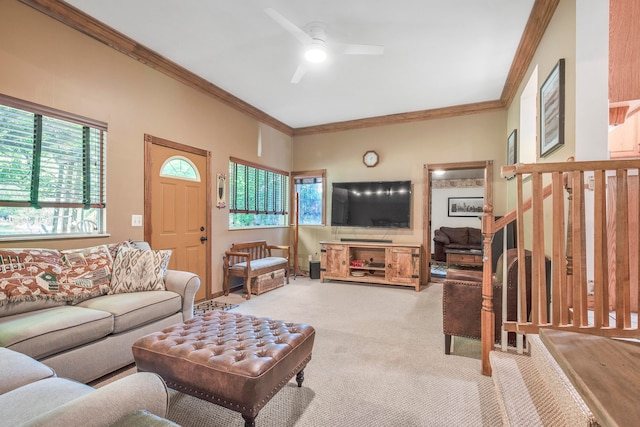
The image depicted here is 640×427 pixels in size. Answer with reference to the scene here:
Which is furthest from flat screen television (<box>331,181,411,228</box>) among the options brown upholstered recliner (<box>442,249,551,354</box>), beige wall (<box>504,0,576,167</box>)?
brown upholstered recliner (<box>442,249,551,354</box>)

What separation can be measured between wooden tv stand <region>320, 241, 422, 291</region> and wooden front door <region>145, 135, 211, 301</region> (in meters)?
2.16

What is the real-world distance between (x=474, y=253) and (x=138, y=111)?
6.56 metres

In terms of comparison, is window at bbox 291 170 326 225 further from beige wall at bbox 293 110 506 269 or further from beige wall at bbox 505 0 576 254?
beige wall at bbox 505 0 576 254

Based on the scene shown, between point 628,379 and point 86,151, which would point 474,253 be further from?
point 86,151

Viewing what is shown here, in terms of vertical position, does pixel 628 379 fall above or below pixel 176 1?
below

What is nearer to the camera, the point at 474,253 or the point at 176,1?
the point at 176,1

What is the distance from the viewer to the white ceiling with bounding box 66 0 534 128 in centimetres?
260

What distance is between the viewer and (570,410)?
1097 mm

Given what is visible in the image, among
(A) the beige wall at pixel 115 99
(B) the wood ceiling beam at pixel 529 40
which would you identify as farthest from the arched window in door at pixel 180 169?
(B) the wood ceiling beam at pixel 529 40

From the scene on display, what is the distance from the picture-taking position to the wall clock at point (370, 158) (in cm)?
556

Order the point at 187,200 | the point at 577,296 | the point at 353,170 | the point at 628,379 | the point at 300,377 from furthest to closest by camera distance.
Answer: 1. the point at 353,170
2. the point at 187,200
3. the point at 300,377
4. the point at 577,296
5. the point at 628,379

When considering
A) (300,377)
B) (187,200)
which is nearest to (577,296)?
(300,377)

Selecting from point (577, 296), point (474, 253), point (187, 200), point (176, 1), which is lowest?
point (474, 253)

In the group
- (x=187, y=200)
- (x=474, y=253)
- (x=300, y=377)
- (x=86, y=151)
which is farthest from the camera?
(x=474, y=253)
